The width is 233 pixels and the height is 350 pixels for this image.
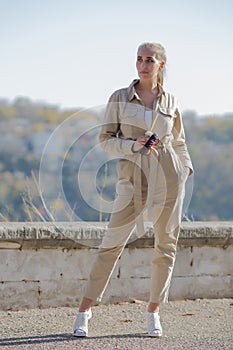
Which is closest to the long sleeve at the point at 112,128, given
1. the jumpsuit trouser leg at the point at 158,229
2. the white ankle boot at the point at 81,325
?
the jumpsuit trouser leg at the point at 158,229

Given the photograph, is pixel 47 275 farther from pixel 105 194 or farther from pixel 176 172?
pixel 176 172

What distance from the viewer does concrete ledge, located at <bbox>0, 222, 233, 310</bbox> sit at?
5.69 meters

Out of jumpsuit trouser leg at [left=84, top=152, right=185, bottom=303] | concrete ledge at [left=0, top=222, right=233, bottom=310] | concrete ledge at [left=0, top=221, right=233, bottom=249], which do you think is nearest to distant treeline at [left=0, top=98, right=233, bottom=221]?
concrete ledge at [left=0, top=221, right=233, bottom=249]

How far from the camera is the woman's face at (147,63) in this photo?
470 cm

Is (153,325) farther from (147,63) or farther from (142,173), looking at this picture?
(147,63)

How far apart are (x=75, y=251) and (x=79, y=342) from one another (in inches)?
49.3

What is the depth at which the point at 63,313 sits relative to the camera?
18.6 feet

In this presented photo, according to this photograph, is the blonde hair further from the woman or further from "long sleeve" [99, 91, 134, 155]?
"long sleeve" [99, 91, 134, 155]

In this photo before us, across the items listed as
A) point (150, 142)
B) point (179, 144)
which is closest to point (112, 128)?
point (150, 142)

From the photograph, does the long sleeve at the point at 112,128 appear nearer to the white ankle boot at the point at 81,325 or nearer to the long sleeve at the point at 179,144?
the long sleeve at the point at 179,144

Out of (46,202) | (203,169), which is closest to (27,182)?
(46,202)

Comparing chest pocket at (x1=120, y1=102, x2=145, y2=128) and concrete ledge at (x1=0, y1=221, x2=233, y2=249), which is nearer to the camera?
chest pocket at (x1=120, y1=102, x2=145, y2=128)

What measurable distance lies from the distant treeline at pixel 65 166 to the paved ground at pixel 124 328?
33.1 inches

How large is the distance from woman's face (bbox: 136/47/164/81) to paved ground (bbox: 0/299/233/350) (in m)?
1.68
